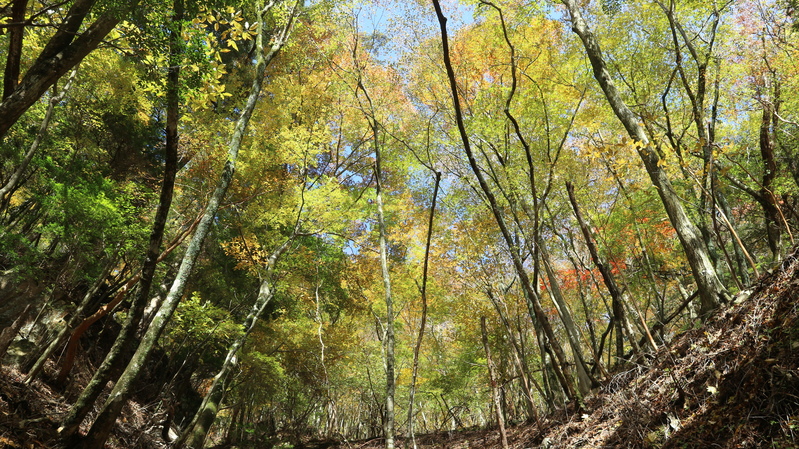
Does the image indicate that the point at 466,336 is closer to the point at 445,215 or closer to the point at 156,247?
the point at 445,215

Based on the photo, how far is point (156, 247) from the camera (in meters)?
4.09

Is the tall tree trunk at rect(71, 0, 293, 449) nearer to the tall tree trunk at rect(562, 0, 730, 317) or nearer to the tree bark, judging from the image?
the tree bark

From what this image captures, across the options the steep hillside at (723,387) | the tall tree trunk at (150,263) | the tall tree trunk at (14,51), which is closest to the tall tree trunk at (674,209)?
the steep hillside at (723,387)

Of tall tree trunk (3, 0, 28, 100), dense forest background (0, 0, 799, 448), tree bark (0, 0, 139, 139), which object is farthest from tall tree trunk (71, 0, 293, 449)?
tall tree trunk (3, 0, 28, 100)

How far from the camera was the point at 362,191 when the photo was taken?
941 centimetres

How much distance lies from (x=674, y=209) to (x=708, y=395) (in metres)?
2.39

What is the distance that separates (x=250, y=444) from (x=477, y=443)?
332 inches

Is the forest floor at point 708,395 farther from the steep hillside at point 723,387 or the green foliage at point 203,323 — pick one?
the green foliage at point 203,323

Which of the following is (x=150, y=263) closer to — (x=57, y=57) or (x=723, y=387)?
(x=57, y=57)

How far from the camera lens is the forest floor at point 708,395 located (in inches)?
99.2

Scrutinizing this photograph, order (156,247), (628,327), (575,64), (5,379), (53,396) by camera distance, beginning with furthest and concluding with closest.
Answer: (575,64)
(53,396)
(5,379)
(628,327)
(156,247)

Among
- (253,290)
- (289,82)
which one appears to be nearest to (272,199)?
(253,290)

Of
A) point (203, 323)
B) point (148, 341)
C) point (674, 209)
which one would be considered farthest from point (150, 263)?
point (674, 209)

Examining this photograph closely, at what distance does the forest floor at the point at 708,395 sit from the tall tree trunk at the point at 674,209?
1.67ft
